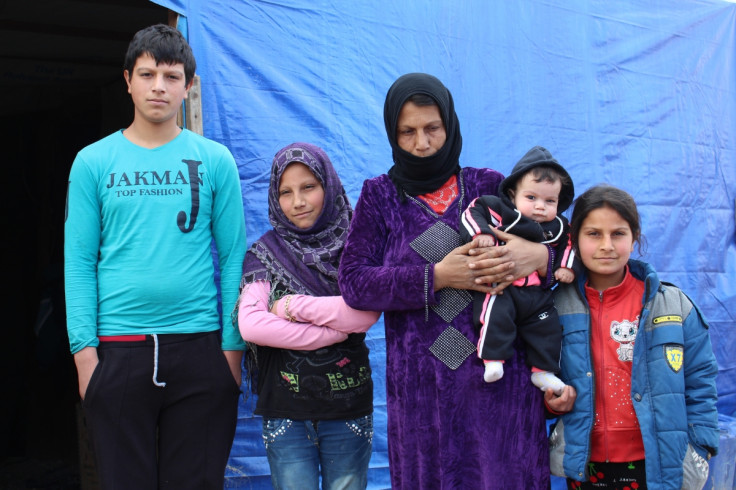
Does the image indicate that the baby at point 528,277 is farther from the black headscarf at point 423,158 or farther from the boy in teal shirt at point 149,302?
the boy in teal shirt at point 149,302

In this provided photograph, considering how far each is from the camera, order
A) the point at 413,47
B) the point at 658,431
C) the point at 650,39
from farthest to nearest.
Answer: the point at 650,39 → the point at 413,47 → the point at 658,431

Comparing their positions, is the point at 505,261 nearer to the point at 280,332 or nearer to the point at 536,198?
the point at 536,198

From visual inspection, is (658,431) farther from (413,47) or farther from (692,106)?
(692,106)

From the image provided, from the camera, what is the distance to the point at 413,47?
11.7ft

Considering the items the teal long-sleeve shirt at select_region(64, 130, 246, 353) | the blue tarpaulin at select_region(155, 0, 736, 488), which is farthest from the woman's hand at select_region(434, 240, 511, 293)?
the blue tarpaulin at select_region(155, 0, 736, 488)

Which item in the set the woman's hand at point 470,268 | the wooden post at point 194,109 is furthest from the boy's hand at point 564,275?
the wooden post at point 194,109

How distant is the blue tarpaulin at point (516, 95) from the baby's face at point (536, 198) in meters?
1.42

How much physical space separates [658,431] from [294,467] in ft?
3.64

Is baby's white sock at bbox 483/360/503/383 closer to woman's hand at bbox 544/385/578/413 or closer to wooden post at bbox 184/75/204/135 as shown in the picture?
woman's hand at bbox 544/385/578/413

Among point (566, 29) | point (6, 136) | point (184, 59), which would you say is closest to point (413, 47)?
point (566, 29)

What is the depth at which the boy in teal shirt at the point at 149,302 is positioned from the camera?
2.16 meters

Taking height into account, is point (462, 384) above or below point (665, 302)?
below

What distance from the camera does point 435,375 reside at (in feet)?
6.57

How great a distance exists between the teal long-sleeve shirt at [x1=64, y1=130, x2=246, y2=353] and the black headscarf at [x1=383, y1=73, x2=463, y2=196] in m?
0.69
